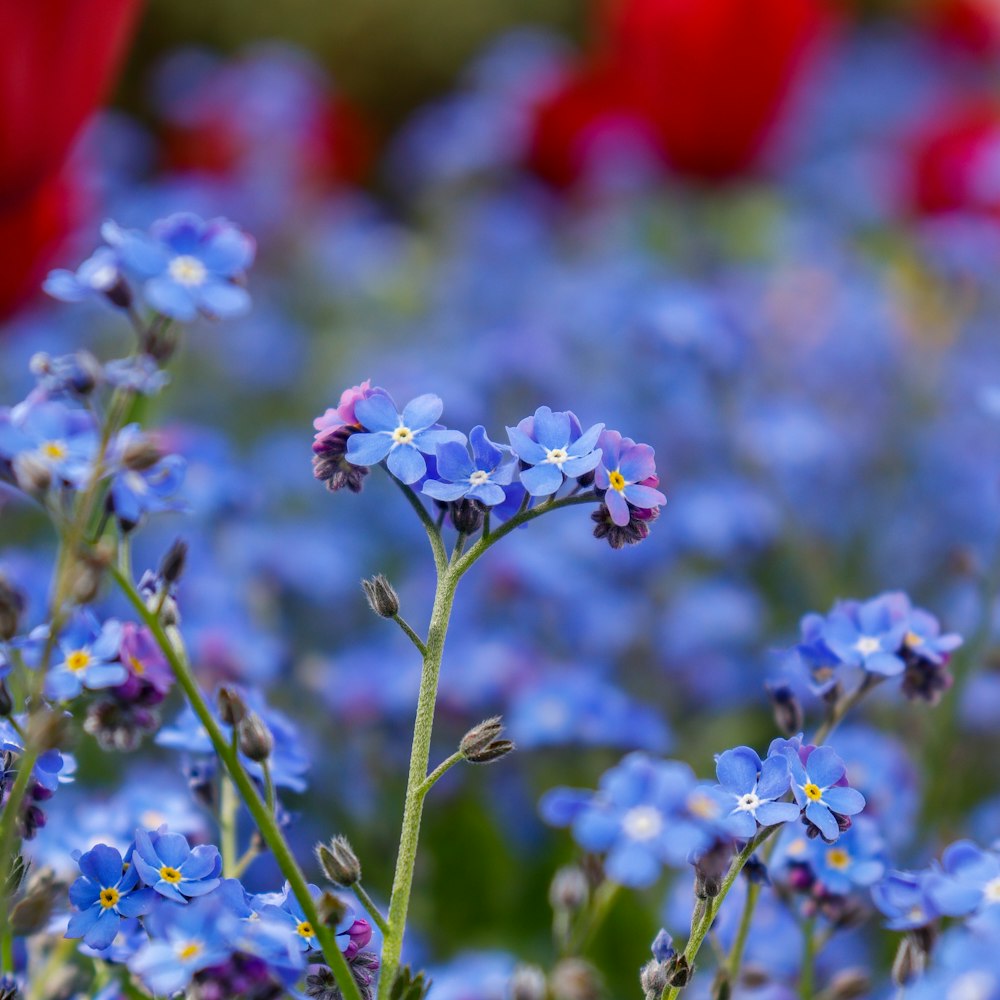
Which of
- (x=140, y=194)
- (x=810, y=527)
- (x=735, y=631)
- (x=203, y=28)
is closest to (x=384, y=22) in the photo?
(x=203, y=28)

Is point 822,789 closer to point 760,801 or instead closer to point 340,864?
point 760,801

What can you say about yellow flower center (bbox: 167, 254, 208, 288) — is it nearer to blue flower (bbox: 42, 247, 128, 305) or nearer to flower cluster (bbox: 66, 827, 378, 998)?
blue flower (bbox: 42, 247, 128, 305)

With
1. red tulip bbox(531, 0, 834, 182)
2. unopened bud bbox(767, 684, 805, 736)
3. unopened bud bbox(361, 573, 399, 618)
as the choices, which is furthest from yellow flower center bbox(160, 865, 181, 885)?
red tulip bbox(531, 0, 834, 182)

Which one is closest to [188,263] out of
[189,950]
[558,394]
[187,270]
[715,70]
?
[187,270]

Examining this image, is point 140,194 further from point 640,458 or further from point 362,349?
point 640,458

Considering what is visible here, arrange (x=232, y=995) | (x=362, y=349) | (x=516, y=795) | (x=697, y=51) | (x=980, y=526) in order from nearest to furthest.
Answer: (x=232, y=995)
(x=516, y=795)
(x=980, y=526)
(x=697, y=51)
(x=362, y=349)

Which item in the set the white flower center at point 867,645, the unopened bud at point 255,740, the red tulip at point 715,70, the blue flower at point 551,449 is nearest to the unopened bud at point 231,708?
the unopened bud at point 255,740

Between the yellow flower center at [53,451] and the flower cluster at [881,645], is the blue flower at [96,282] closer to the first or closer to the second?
the yellow flower center at [53,451]
